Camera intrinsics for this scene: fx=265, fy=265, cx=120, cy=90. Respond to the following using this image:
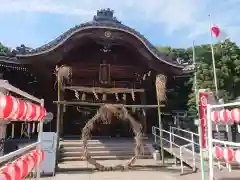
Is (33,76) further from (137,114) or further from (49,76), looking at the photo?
(137,114)

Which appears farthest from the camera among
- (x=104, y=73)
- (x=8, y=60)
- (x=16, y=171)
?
(x=104, y=73)

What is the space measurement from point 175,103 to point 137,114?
178 inches

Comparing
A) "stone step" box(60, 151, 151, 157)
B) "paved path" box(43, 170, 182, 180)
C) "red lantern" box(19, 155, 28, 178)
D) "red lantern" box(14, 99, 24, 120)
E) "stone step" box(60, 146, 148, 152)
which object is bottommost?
"paved path" box(43, 170, 182, 180)

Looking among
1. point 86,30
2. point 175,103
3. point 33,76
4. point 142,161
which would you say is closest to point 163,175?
point 142,161

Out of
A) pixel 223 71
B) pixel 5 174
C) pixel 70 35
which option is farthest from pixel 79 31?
pixel 223 71

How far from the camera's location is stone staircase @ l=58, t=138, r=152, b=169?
10.1 meters

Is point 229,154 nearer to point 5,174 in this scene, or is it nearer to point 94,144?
point 5,174

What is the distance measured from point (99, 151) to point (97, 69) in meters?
4.13

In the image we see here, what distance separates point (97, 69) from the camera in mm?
12992

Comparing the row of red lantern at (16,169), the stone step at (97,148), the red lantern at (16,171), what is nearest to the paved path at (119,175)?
the stone step at (97,148)

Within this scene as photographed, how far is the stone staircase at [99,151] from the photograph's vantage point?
33.3ft

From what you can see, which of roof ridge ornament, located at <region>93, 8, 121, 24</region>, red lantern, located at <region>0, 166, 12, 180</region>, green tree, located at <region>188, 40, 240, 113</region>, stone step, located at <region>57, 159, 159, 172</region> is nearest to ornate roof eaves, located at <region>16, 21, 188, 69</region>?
roof ridge ornament, located at <region>93, 8, 121, 24</region>

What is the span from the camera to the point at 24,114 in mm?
3389

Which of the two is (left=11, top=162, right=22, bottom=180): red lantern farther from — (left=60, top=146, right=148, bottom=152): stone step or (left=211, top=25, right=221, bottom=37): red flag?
(left=211, top=25, right=221, bottom=37): red flag
